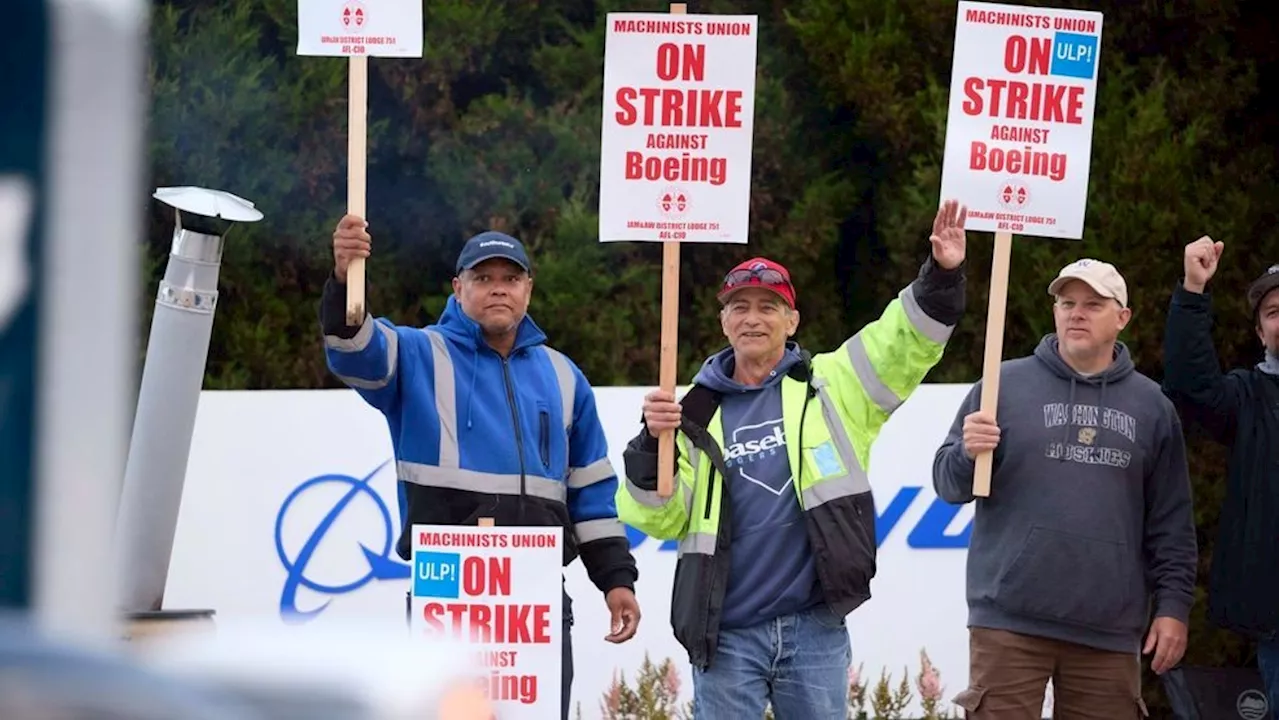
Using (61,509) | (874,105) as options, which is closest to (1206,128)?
(874,105)

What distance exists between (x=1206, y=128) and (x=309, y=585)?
17.9 feet

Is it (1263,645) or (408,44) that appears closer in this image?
(408,44)

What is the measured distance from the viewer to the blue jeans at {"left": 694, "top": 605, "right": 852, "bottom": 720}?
5.43 metres

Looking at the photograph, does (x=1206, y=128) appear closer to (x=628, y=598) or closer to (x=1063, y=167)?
(x=1063, y=167)

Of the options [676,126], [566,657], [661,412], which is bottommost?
[566,657]

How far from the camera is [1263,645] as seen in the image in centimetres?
641

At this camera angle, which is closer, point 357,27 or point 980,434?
point 357,27

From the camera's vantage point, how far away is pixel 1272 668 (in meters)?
6.38

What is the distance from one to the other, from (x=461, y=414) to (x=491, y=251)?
487mm

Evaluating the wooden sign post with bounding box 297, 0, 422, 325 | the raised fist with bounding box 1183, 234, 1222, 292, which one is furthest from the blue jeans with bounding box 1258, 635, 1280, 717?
the wooden sign post with bounding box 297, 0, 422, 325

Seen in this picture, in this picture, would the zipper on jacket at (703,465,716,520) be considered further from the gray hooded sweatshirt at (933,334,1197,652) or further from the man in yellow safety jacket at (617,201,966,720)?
the gray hooded sweatshirt at (933,334,1197,652)

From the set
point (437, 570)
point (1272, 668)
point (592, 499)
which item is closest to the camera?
point (437, 570)

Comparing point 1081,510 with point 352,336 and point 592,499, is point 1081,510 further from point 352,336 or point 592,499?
point 352,336

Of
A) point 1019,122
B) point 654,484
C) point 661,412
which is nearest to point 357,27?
point 661,412
